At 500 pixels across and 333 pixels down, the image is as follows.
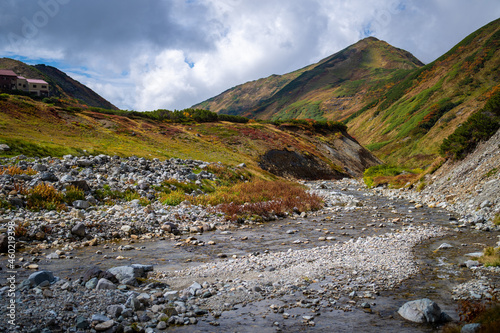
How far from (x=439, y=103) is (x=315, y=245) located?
6207 inches

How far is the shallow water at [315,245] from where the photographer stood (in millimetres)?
6520

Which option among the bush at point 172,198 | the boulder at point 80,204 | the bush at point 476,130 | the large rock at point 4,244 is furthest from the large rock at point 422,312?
the bush at point 476,130

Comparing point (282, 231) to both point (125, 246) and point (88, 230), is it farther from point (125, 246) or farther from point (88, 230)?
point (88, 230)

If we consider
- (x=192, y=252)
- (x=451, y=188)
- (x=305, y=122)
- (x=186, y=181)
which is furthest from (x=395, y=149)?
(x=192, y=252)

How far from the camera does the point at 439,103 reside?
137 m

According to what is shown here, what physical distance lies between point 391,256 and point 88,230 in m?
14.0

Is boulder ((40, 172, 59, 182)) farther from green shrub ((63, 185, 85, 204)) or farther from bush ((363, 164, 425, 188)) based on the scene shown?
bush ((363, 164, 425, 188))

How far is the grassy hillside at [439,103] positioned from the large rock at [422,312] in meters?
112

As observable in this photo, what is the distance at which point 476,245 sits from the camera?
1243cm

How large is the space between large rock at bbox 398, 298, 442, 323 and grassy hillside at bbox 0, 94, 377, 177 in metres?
27.6

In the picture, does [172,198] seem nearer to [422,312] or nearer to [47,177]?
[47,177]

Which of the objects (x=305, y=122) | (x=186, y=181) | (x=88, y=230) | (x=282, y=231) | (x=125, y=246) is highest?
(x=305, y=122)

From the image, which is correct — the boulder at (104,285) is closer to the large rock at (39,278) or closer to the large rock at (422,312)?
the large rock at (39,278)

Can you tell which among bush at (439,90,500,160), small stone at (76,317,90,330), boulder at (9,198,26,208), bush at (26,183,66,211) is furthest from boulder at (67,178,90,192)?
bush at (439,90,500,160)
